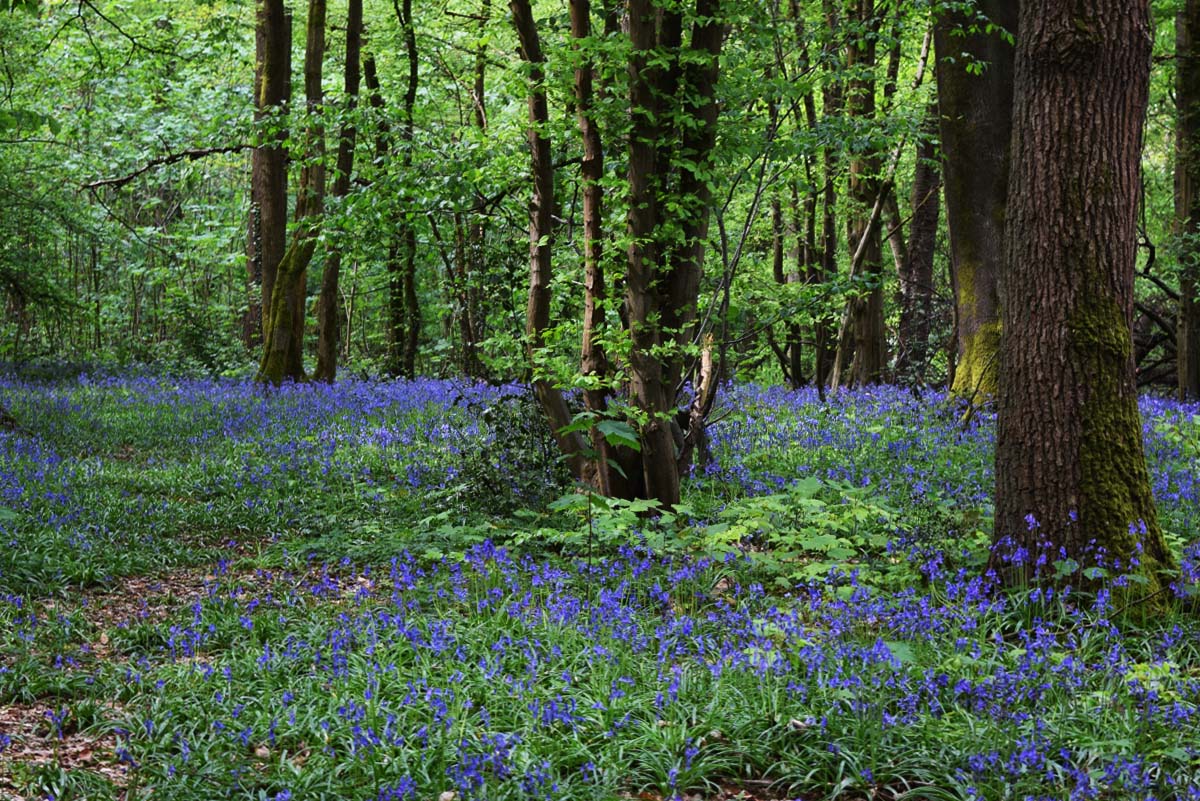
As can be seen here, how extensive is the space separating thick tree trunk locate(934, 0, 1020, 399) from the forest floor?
2951mm

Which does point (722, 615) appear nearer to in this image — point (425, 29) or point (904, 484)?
point (904, 484)

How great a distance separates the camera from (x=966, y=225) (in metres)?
12.2

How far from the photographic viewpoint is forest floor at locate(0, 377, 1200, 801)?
3.86m

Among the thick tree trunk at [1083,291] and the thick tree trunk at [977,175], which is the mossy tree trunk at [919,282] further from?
the thick tree trunk at [1083,291]

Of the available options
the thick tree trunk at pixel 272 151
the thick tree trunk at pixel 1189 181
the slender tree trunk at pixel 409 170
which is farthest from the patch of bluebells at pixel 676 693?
the thick tree trunk at pixel 272 151

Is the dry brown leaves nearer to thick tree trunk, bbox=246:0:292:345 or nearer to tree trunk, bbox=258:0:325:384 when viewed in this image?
thick tree trunk, bbox=246:0:292:345

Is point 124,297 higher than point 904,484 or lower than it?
higher

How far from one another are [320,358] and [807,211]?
11.4 m

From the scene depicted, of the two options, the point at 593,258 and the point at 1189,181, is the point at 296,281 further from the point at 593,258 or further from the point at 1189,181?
the point at 1189,181

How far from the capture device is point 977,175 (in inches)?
473

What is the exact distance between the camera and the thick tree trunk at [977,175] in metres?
11.8

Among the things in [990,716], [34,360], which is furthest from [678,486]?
[34,360]

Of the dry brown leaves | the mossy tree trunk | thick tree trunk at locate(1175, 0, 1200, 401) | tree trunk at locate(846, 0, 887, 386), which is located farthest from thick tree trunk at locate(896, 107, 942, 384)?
the dry brown leaves

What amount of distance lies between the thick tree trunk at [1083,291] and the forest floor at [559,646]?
0.35 metres
